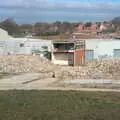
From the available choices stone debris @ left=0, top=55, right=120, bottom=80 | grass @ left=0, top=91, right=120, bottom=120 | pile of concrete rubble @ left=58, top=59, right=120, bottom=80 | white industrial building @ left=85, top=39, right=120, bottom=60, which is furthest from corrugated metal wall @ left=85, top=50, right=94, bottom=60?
grass @ left=0, top=91, right=120, bottom=120

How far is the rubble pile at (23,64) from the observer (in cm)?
4672

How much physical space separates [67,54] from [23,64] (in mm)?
8711

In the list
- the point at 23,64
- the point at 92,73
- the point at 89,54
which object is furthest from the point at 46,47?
the point at 92,73

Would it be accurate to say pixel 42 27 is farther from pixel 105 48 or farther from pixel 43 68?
pixel 43 68

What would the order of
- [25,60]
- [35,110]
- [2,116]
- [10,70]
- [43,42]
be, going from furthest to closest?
[43,42] < [25,60] < [10,70] < [35,110] < [2,116]

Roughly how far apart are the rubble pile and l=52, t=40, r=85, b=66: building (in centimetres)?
226

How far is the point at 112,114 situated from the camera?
46.9ft

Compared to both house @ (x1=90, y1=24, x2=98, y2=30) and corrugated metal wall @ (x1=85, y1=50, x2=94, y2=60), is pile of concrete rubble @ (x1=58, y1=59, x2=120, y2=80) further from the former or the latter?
house @ (x1=90, y1=24, x2=98, y2=30)

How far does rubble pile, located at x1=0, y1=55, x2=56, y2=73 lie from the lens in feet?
153

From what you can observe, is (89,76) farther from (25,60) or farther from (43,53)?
(43,53)

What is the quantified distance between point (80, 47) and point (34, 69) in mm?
14945

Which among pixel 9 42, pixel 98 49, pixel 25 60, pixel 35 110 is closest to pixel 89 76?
pixel 25 60

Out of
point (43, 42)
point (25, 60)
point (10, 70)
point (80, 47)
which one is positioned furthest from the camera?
point (43, 42)

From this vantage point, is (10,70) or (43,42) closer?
(10,70)
